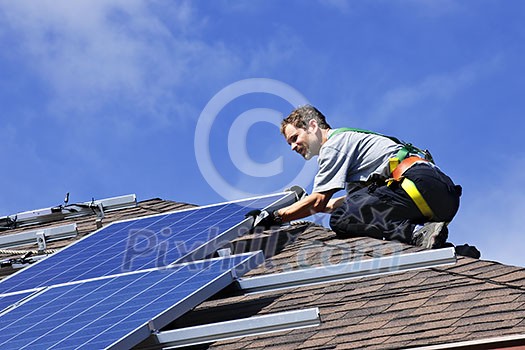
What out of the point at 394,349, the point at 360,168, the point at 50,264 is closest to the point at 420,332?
the point at 394,349

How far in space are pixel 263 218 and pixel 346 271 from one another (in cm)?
142

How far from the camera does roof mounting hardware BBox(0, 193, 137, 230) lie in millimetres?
12508

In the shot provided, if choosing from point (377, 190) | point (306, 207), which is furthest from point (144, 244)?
point (377, 190)

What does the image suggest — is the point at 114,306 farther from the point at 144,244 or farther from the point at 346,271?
the point at 144,244

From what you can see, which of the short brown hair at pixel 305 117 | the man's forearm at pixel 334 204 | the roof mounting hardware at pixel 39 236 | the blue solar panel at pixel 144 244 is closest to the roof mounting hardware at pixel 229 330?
the blue solar panel at pixel 144 244

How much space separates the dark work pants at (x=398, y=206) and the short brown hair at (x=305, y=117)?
793 mm

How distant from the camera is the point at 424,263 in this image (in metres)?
7.95

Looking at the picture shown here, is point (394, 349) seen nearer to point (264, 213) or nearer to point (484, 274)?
point (484, 274)

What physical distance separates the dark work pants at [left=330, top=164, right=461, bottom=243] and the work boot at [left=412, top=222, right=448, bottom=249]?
74mm

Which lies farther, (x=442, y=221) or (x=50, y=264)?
(x=50, y=264)

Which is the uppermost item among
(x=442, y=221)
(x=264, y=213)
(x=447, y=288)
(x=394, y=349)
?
(x=264, y=213)

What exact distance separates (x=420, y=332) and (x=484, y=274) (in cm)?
114

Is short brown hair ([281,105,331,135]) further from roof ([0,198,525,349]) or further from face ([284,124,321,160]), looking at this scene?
roof ([0,198,525,349])

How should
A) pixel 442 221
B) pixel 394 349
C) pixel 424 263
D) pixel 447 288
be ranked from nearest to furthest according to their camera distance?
pixel 394 349, pixel 447 288, pixel 424 263, pixel 442 221
